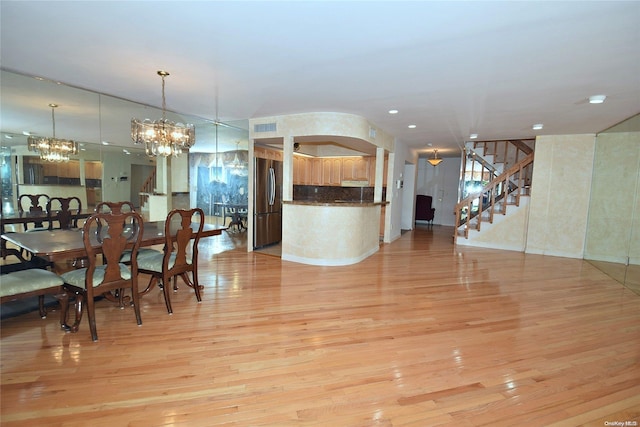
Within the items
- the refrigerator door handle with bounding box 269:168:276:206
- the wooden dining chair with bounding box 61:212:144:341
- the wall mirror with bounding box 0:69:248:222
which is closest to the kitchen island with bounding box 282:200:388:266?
the refrigerator door handle with bounding box 269:168:276:206

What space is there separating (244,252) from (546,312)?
4.76 meters

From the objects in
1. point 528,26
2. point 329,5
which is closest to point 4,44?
point 329,5

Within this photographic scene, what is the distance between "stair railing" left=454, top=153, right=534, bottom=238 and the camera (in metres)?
6.70

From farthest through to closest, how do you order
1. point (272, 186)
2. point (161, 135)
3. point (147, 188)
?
point (272, 186) → point (147, 188) → point (161, 135)

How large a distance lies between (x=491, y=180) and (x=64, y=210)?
8.94 metres

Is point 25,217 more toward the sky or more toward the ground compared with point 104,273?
more toward the sky

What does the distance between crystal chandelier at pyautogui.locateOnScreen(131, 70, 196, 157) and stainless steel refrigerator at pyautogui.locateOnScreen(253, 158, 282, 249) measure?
1.92m

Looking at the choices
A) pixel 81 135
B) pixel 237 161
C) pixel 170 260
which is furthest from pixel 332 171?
pixel 170 260

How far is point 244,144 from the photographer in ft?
19.3

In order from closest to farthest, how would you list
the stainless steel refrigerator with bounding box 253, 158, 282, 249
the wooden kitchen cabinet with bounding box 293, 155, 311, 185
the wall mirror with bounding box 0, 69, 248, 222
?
1. the wall mirror with bounding box 0, 69, 248, 222
2. the stainless steel refrigerator with bounding box 253, 158, 282, 249
3. the wooden kitchen cabinet with bounding box 293, 155, 311, 185

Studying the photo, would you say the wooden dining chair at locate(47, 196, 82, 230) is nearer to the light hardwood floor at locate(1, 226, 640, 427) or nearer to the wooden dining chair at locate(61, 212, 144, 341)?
the light hardwood floor at locate(1, 226, 640, 427)

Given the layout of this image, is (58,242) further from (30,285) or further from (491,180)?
(491,180)

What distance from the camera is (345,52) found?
8.78 feet

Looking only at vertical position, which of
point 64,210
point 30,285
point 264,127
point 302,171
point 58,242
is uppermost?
point 264,127
